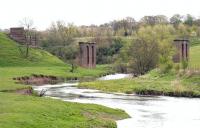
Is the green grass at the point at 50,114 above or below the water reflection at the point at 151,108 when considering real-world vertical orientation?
above

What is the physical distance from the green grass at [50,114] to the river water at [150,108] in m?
2.53

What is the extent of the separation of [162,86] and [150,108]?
25318mm

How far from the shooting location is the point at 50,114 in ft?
152

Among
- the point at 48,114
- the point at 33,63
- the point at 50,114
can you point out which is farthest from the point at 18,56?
the point at 48,114

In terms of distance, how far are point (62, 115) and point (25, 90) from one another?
22337 millimetres

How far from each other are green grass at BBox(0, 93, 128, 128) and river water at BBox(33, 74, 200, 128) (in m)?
2.53

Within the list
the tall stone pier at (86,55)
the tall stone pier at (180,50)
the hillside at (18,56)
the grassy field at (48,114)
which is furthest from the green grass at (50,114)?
the tall stone pier at (86,55)

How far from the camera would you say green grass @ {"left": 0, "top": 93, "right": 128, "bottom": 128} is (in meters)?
40.3

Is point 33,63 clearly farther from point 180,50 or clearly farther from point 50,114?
point 50,114

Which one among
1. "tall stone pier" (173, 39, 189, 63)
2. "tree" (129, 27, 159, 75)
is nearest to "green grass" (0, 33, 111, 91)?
"tree" (129, 27, 159, 75)

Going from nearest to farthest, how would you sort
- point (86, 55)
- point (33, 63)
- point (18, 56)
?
point (33, 63) < point (18, 56) < point (86, 55)

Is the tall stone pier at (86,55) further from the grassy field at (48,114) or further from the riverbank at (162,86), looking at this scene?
the grassy field at (48,114)

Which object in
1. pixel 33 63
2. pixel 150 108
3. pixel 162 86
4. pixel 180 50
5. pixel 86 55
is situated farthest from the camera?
pixel 86 55

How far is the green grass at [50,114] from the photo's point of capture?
40.3m
